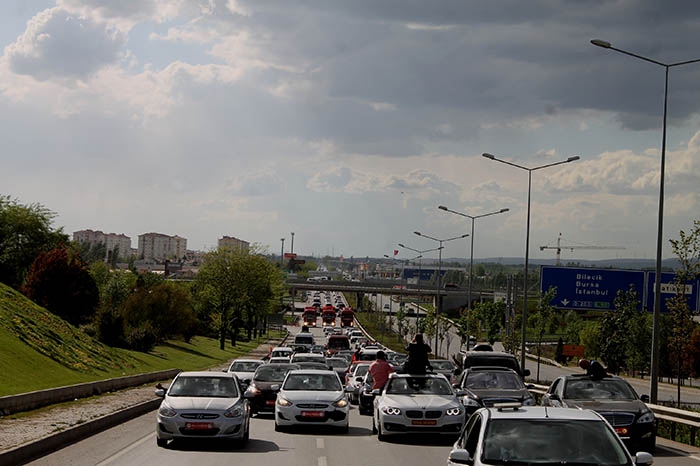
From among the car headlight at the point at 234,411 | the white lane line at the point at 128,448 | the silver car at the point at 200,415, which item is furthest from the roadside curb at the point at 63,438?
the car headlight at the point at 234,411

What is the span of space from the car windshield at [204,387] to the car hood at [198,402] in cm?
33

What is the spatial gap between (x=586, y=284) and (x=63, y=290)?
124 ft

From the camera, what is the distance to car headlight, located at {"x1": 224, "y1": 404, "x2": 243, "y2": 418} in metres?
18.7

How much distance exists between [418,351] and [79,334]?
30.6m

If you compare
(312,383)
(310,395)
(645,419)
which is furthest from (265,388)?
(645,419)

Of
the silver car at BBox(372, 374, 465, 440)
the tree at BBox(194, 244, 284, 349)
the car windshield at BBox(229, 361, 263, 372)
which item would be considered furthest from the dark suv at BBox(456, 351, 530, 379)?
the tree at BBox(194, 244, 284, 349)

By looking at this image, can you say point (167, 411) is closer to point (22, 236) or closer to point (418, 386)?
point (418, 386)

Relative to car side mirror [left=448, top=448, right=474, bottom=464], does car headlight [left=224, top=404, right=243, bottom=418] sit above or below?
below

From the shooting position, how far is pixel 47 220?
106938 mm

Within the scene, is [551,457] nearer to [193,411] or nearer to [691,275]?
[193,411]

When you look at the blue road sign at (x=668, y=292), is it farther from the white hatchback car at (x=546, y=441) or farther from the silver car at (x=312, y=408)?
the white hatchback car at (x=546, y=441)

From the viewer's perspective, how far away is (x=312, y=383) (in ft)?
76.9

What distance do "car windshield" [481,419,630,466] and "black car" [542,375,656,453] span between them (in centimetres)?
1021

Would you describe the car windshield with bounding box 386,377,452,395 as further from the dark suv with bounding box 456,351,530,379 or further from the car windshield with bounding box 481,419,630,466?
the car windshield with bounding box 481,419,630,466
